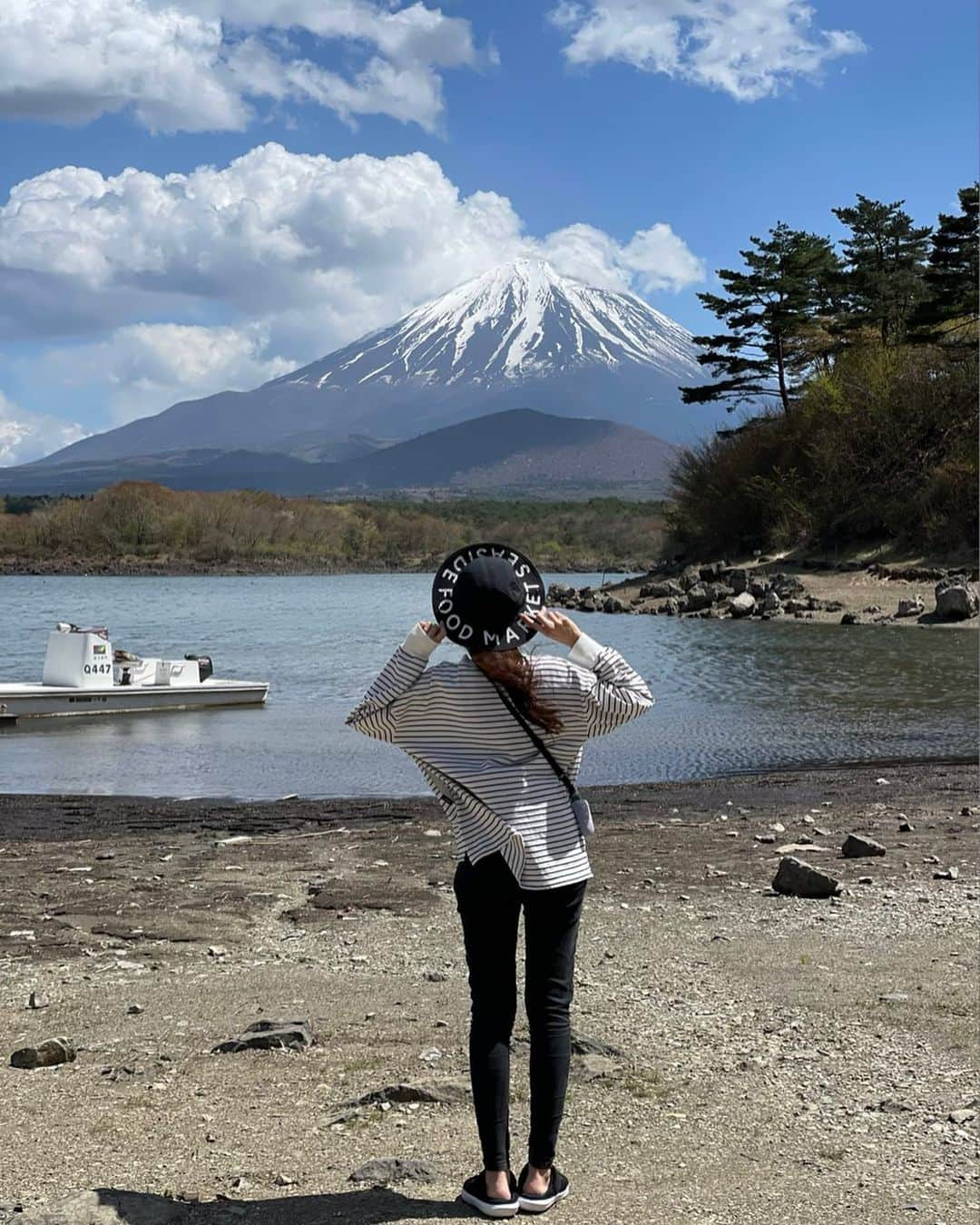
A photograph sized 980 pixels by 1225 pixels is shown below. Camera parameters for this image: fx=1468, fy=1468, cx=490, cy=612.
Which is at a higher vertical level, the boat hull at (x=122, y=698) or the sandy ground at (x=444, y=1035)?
the sandy ground at (x=444, y=1035)

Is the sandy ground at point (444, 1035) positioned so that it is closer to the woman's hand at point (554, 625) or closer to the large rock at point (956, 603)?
the woman's hand at point (554, 625)

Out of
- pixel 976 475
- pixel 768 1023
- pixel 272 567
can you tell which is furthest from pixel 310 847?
pixel 272 567

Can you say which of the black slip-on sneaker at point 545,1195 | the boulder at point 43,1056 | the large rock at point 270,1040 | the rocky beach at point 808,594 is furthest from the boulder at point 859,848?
the rocky beach at point 808,594

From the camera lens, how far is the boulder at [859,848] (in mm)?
9938

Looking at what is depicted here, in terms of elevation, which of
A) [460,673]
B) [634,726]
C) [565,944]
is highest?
[460,673]

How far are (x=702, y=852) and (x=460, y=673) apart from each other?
6665 mm

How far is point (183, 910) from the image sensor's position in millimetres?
8461

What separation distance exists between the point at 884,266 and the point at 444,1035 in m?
61.9

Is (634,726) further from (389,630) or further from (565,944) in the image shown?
(389,630)

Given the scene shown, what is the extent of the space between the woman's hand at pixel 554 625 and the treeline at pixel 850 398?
157 ft

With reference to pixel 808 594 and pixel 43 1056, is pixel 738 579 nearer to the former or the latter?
pixel 808 594

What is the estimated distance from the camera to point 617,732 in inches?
813

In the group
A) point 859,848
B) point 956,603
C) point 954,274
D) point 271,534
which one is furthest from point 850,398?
point 271,534

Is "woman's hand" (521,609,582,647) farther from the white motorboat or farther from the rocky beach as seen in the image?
the rocky beach
